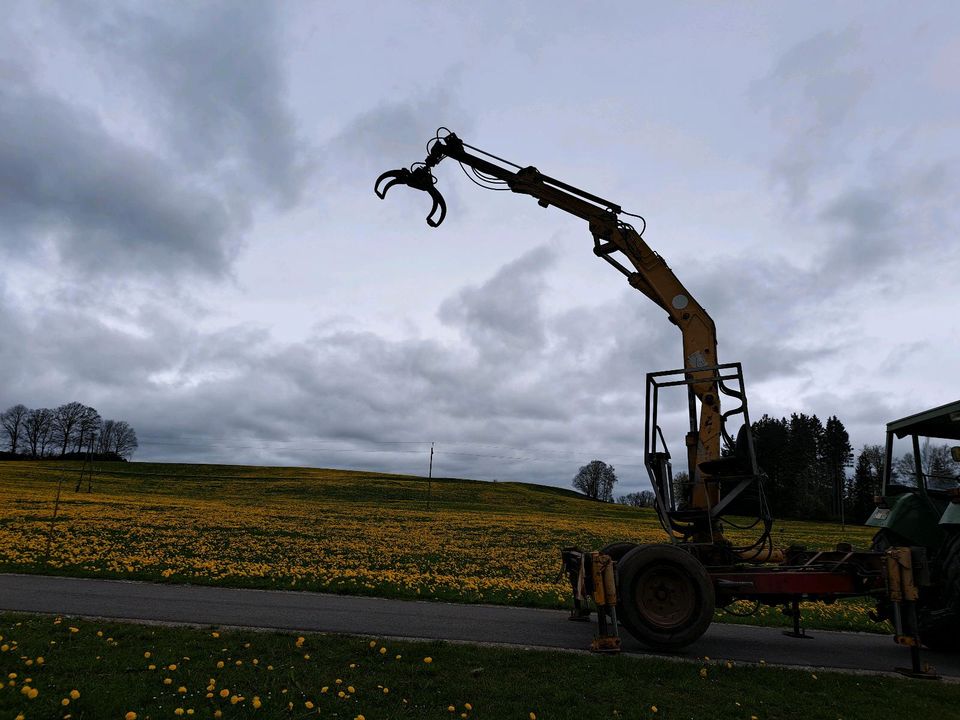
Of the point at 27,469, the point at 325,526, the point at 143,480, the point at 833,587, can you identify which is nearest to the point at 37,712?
the point at 833,587

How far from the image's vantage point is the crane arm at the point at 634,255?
939 centimetres

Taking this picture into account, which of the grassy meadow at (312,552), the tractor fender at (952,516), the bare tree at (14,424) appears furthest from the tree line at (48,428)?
the tractor fender at (952,516)

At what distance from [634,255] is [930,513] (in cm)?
579

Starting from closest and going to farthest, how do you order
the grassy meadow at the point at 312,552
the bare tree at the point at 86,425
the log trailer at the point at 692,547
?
the log trailer at the point at 692,547 < the grassy meadow at the point at 312,552 < the bare tree at the point at 86,425

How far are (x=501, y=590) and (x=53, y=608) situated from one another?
24.9 ft

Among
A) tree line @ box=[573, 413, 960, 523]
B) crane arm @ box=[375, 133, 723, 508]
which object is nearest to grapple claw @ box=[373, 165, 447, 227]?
crane arm @ box=[375, 133, 723, 508]

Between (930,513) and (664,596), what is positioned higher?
(930,513)

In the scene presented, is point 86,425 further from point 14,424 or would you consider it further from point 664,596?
point 664,596

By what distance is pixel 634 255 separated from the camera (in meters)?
10.3

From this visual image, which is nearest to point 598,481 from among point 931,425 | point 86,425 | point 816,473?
point 816,473

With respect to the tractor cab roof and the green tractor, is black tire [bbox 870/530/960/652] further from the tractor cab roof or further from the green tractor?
the tractor cab roof

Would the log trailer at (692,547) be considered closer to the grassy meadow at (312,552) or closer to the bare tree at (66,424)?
the grassy meadow at (312,552)

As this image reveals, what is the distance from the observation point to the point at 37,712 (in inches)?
193

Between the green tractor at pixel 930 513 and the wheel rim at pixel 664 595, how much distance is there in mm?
2960
